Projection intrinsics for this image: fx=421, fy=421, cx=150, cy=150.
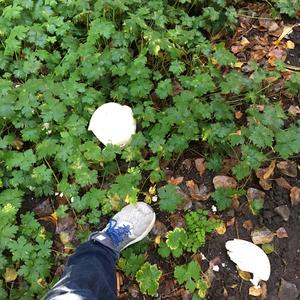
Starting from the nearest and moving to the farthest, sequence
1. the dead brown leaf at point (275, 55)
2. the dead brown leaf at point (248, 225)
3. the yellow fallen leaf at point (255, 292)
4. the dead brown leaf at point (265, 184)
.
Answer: the yellow fallen leaf at point (255, 292), the dead brown leaf at point (248, 225), the dead brown leaf at point (265, 184), the dead brown leaf at point (275, 55)

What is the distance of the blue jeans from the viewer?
7.75 ft

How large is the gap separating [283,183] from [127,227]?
1242mm

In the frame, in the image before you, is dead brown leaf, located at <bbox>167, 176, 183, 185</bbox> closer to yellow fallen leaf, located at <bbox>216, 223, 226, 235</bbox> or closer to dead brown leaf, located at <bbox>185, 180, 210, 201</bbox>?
dead brown leaf, located at <bbox>185, 180, 210, 201</bbox>

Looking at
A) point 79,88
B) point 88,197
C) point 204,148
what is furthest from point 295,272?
point 79,88

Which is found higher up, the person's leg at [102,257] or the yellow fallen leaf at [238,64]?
the yellow fallen leaf at [238,64]

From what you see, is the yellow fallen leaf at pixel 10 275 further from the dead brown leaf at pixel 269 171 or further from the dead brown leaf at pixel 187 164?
the dead brown leaf at pixel 269 171

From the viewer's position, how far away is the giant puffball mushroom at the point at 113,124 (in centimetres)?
322

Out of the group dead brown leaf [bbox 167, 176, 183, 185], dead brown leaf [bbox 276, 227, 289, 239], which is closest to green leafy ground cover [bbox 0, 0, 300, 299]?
dead brown leaf [bbox 167, 176, 183, 185]

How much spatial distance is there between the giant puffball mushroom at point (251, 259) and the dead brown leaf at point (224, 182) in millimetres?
443

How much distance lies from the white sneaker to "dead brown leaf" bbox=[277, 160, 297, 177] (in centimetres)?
106

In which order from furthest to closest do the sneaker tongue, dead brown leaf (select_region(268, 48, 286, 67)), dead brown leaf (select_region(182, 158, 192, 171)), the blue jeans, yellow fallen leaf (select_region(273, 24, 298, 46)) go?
yellow fallen leaf (select_region(273, 24, 298, 46)) < dead brown leaf (select_region(268, 48, 286, 67)) < dead brown leaf (select_region(182, 158, 192, 171)) < the sneaker tongue < the blue jeans

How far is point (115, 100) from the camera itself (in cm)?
349

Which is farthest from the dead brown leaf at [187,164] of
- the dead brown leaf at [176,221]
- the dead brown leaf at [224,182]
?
the dead brown leaf at [176,221]

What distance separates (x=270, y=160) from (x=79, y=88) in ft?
5.31
